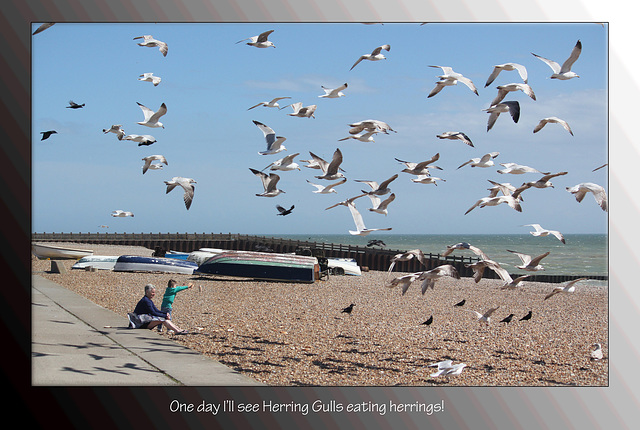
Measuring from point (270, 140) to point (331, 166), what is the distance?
1384mm

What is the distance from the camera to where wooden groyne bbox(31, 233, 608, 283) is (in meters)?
44.5

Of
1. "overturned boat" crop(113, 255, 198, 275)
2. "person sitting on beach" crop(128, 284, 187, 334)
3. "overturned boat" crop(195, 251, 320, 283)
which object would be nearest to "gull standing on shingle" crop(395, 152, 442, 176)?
"person sitting on beach" crop(128, 284, 187, 334)

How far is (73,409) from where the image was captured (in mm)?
7000

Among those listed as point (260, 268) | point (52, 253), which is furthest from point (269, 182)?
point (52, 253)

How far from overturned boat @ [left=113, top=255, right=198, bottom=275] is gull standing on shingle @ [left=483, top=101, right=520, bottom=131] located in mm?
16827

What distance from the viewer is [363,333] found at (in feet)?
42.7

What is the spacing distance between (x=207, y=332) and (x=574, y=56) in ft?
25.8

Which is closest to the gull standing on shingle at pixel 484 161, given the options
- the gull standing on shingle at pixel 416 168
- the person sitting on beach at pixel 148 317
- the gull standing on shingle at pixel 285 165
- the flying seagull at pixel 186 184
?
the gull standing on shingle at pixel 416 168

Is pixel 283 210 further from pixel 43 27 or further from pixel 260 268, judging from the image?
pixel 260 268

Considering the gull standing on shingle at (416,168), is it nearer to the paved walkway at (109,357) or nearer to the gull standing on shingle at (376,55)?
the gull standing on shingle at (376,55)

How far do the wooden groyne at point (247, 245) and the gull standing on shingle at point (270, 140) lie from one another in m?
31.7

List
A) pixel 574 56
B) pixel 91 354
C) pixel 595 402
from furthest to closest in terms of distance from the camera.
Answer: pixel 574 56 → pixel 91 354 → pixel 595 402
